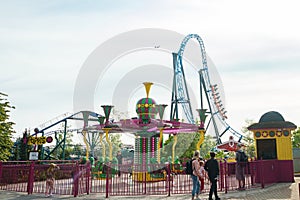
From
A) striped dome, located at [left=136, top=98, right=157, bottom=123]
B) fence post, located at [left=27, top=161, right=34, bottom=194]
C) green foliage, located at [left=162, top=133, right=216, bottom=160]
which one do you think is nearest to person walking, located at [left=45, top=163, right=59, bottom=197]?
fence post, located at [left=27, top=161, right=34, bottom=194]

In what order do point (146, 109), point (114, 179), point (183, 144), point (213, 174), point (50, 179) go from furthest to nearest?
point (183, 144) < point (146, 109) < point (114, 179) < point (50, 179) < point (213, 174)

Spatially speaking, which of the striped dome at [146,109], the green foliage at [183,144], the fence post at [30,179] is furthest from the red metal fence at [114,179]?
the green foliage at [183,144]

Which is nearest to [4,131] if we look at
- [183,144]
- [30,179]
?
[30,179]

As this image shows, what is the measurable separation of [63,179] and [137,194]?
305cm

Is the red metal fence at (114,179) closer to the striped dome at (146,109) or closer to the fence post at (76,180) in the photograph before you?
the fence post at (76,180)

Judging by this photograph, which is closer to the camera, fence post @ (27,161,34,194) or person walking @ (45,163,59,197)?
person walking @ (45,163,59,197)

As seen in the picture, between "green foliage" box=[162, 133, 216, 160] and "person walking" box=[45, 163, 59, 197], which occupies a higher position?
"green foliage" box=[162, 133, 216, 160]

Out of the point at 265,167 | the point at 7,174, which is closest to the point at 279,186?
the point at 265,167

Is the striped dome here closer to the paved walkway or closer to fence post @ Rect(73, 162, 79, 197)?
fence post @ Rect(73, 162, 79, 197)

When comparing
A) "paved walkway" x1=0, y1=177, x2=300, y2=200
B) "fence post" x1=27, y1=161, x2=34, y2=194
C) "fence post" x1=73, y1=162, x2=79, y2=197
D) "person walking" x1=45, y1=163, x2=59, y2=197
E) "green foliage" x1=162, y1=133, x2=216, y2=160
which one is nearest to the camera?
"paved walkway" x1=0, y1=177, x2=300, y2=200

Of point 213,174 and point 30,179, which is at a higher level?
point 213,174

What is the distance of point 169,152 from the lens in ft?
128

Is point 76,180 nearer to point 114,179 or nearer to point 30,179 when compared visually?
point 114,179

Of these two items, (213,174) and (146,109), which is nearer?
(213,174)
